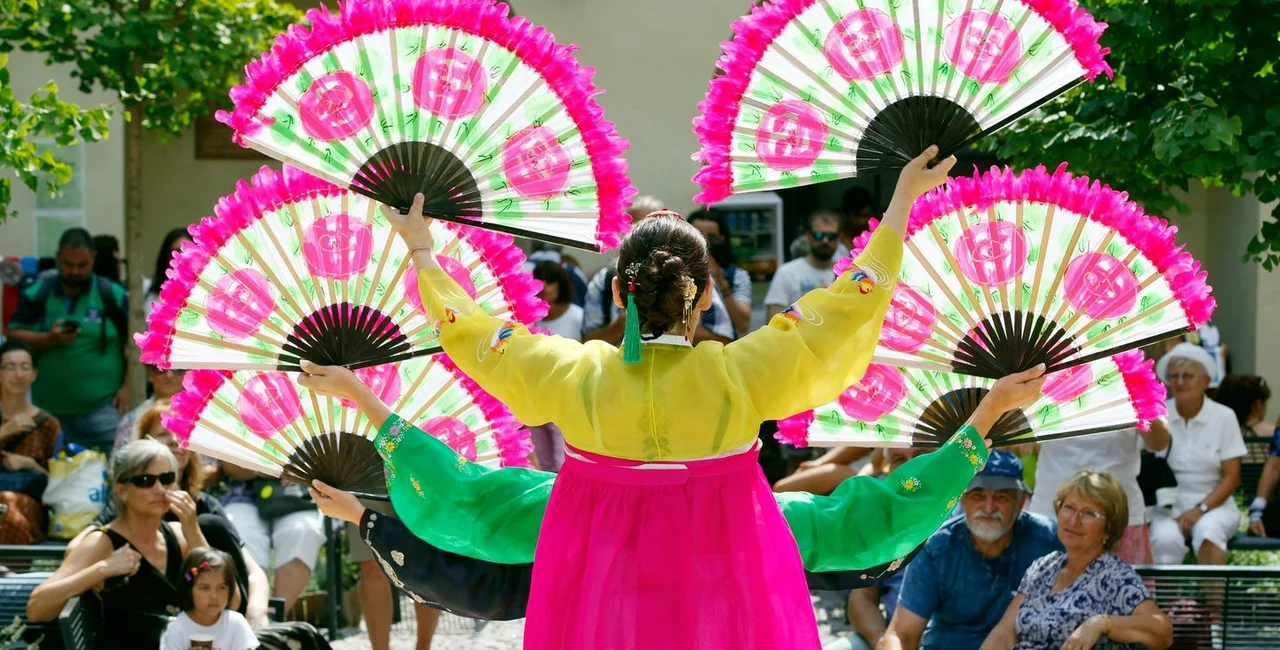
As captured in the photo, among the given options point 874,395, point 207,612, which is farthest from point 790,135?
point 207,612

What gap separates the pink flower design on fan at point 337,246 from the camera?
401cm

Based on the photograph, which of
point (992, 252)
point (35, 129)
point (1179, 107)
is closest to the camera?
point (992, 252)

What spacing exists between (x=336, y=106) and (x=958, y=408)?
1.80 m

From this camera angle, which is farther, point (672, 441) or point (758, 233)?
point (758, 233)

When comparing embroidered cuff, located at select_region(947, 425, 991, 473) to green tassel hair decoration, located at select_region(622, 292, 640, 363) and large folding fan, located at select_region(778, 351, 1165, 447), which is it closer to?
large folding fan, located at select_region(778, 351, 1165, 447)

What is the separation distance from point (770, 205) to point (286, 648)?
6.94 meters

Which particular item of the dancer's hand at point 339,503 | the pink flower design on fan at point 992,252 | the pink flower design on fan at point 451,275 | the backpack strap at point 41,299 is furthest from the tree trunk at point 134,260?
the pink flower design on fan at point 992,252

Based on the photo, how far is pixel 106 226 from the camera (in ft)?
38.9

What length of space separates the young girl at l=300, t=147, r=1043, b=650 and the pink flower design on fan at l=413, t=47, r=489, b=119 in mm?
587

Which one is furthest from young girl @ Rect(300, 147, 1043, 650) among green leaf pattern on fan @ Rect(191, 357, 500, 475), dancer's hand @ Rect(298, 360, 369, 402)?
green leaf pattern on fan @ Rect(191, 357, 500, 475)

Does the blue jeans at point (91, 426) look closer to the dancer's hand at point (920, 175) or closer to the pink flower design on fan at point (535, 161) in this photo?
the pink flower design on fan at point (535, 161)

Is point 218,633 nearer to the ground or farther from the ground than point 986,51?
nearer to the ground

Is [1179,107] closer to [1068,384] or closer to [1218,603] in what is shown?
[1218,603]

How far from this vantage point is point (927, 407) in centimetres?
417
